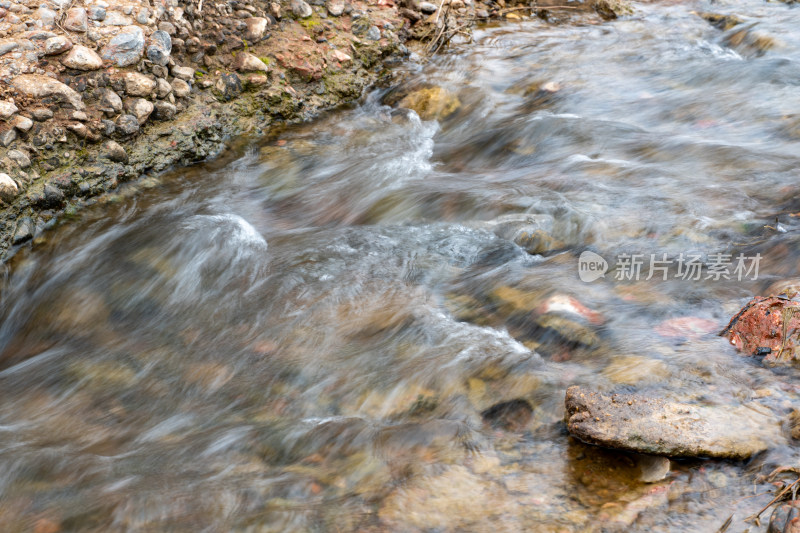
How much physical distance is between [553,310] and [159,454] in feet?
6.75

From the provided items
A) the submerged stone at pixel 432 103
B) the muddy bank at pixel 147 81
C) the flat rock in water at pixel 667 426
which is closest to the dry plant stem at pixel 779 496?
the flat rock in water at pixel 667 426

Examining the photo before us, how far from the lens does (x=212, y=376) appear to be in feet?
11.5

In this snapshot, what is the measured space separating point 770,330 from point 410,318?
1.75m

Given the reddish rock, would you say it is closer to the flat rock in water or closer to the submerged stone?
the flat rock in water

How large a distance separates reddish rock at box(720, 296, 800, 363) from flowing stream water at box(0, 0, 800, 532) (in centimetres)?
7

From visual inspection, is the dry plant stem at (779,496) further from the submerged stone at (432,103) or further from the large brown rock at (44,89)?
the large brown rock at (44,89)

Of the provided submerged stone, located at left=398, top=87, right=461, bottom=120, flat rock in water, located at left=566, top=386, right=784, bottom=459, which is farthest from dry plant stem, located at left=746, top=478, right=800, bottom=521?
submerged stone, located at left=398, top=87, right=461, bottom=120

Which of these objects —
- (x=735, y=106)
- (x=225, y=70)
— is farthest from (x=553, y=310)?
(x=225, y=70)

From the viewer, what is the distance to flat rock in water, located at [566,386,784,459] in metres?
2.42

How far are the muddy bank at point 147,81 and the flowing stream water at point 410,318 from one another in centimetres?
27

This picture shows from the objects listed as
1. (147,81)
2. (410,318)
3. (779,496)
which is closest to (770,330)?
(779,496)

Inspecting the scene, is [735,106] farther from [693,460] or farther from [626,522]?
[626,522]

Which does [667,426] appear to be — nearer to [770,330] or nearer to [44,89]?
[770,330]

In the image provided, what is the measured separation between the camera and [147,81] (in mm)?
5340
